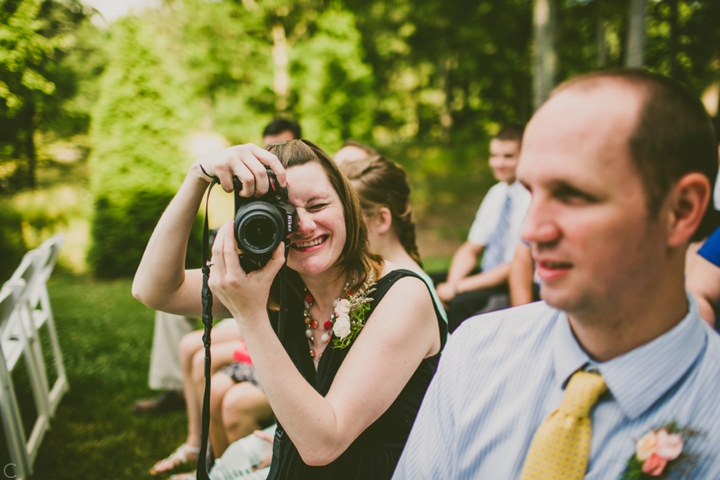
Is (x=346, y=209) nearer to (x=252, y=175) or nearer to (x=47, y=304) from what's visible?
(x=252, y=175)

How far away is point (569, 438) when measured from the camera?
0.90 m

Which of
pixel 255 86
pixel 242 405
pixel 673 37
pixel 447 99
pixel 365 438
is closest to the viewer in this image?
pixel 365 438

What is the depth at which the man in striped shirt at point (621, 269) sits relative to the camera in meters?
0.76

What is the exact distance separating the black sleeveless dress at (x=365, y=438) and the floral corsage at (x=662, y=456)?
0.79 meters

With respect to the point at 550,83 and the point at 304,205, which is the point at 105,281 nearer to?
the point at 304,205

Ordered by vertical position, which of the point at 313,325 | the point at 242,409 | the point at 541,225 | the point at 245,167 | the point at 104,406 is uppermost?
the point at 245,167

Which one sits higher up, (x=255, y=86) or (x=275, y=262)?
(x=255, y=86)

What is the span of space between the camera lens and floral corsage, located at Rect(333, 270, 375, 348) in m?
0.44

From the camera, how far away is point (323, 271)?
1649 mm

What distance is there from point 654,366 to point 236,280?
0.95 metres

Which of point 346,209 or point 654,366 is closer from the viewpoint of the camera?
point 654,366

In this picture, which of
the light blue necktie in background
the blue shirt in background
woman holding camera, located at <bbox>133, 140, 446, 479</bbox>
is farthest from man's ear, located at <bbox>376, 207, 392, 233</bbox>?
the light blue necktie in background

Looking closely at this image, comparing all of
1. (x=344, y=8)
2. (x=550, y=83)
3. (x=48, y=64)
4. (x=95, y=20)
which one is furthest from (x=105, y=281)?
(x=344, y=8)

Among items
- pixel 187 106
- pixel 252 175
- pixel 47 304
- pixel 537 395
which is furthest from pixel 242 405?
pixel 187 106
